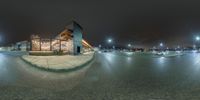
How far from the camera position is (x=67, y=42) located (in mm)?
47375

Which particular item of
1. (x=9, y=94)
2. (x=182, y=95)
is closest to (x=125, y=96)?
(x=182, y=95)

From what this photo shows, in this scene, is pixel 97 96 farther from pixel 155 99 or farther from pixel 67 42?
pixel 67 42

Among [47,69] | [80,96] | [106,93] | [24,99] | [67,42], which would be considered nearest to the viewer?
[24,99]

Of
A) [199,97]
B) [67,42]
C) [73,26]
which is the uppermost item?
[73,26]

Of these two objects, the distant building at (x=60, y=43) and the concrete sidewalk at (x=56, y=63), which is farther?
the distant building at (x=60, y=43)

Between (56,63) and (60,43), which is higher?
(60,43)

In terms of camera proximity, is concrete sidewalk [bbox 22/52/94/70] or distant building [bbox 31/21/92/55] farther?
distant building [bbox 31/21/92/55]

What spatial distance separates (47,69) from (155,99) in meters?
10.2

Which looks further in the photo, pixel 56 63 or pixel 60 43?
pixel 60 43

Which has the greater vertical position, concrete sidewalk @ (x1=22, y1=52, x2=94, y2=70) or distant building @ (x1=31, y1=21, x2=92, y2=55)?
distant building @ (x1=31, y1=21, x2=92, y2=55)

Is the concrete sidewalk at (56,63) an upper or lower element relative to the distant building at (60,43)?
lower

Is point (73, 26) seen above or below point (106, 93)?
above

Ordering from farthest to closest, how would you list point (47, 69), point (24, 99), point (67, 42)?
point (67, 42) < point (47, 69) < point (24, 99)

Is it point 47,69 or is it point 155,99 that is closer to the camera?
point 155,99
